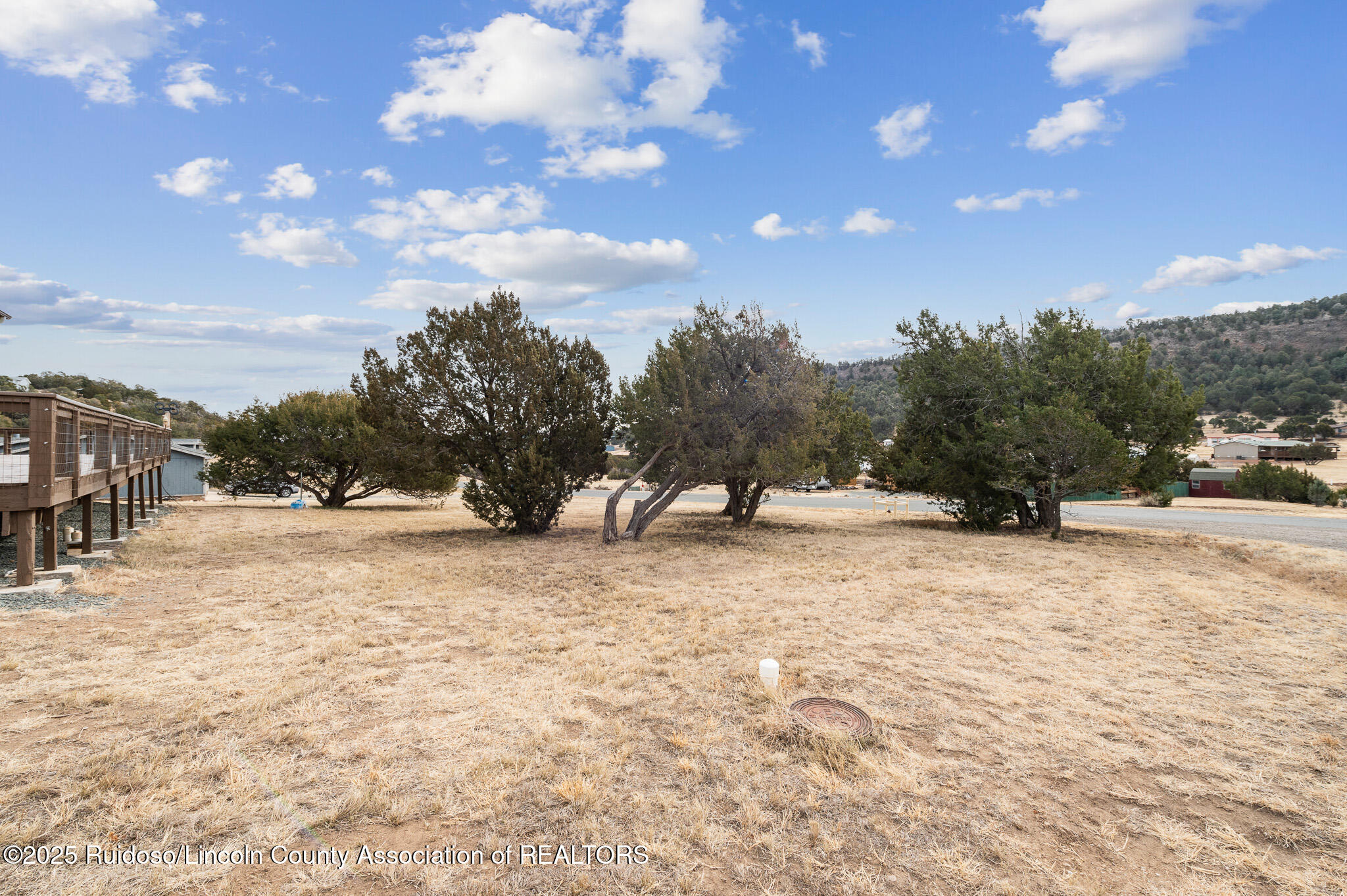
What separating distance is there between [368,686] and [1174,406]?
18.4 meters

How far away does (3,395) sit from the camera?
7.39 meters

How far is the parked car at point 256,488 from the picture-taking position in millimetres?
26844

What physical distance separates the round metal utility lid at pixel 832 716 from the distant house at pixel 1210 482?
4538 cm

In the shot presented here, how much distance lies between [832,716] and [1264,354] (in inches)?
4262

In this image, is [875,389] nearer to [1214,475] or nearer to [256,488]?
[1214,475]

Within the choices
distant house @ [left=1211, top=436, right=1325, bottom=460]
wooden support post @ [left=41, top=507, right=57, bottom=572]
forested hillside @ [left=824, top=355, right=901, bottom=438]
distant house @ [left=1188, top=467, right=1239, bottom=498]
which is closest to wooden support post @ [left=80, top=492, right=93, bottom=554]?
wooden support post @ [left=41, top=507, right=57, bottom=572]

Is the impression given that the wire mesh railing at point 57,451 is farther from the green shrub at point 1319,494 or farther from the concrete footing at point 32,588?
the green shrub at point 1319,494

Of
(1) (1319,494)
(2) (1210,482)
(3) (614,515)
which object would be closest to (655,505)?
(3) (614,515)

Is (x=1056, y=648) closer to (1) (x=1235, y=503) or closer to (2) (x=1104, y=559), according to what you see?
(2) (x=1104, y=559)

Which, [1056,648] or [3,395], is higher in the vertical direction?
[3,395]

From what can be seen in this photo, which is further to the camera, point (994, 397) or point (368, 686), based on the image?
point (994, 397)

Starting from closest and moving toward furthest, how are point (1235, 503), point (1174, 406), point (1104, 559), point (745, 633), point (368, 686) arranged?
point (368, 686) → point (745, 633) → point (1104, 559) → point (1174, 406) → point (1235, 503)

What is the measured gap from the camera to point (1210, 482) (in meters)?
39.3

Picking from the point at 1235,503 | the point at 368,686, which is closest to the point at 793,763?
the point at 368,686
